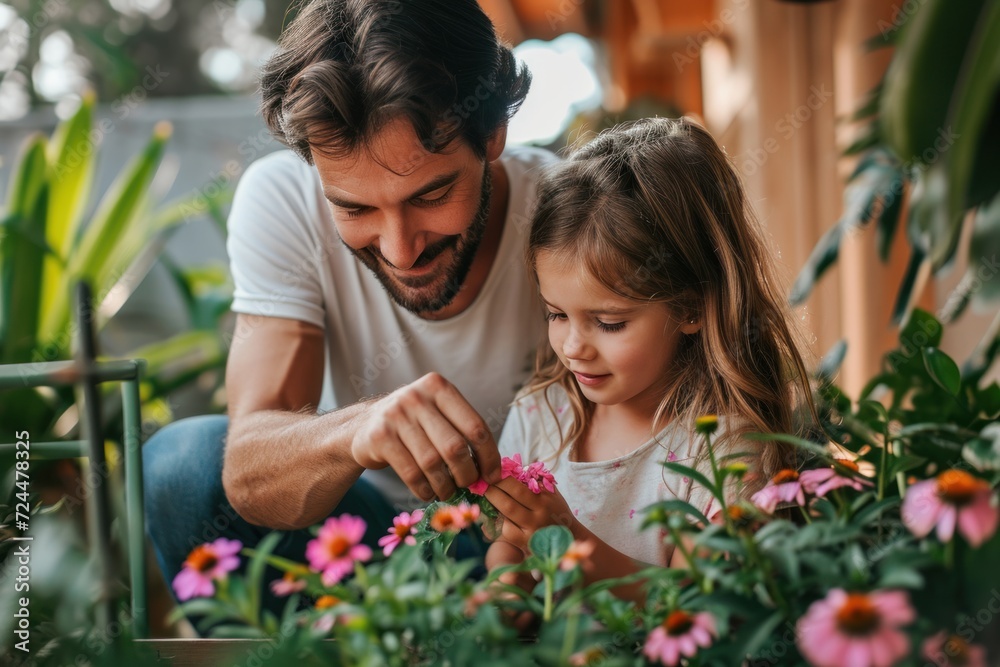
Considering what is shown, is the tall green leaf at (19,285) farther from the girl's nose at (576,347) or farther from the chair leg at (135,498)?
the girl's nose at (576,347)

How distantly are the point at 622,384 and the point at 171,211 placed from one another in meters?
2.18

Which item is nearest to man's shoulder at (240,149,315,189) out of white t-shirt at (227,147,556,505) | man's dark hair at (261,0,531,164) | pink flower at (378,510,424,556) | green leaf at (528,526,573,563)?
white t-shirt at (227,147,556,505)

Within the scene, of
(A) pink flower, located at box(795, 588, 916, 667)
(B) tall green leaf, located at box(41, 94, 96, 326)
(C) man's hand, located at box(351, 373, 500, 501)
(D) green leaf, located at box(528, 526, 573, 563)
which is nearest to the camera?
(A) pink flower, located at box(795, 588, 916, 667)

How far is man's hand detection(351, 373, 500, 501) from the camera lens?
97cm

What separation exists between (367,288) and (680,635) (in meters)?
1.21

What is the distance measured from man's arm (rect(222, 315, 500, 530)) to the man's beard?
194 millimetres

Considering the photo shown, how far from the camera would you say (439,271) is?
152 centimetres

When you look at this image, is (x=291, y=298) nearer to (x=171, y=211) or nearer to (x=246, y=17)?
(x=171, y=211)

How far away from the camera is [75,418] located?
2.62 meters

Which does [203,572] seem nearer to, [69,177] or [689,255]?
[689,255]

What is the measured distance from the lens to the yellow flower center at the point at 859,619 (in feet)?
1.77

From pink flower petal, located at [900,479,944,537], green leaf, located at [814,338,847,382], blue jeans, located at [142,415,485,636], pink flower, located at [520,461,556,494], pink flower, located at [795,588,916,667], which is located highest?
pink flower petal, located at [900,479,944,537]

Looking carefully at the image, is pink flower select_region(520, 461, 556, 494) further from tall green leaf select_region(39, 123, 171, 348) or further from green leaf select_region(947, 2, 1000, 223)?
tall green leaf select_region(39, 123, 171, 348)

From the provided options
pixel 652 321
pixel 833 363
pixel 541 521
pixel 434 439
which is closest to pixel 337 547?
pixel 434 439
